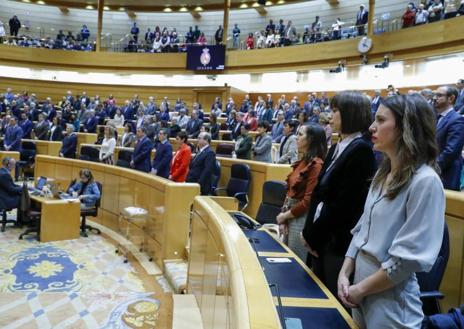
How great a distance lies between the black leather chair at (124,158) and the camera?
7555 millimetres

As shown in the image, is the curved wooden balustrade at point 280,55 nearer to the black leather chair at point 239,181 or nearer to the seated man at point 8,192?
A: the black leather chair at point 239,181

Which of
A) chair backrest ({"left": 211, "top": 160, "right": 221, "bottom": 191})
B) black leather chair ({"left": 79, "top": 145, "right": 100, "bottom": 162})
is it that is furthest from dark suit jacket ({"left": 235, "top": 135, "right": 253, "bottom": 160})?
black leather chair ({"left": 79, "top": 145, "right": 100, "bottom": 162})

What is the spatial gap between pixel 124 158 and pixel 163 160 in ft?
6.64

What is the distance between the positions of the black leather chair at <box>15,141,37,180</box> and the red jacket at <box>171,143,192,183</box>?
234 inches

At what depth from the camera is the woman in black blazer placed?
1803mm

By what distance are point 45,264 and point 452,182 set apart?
14.3ft

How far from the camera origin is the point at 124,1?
19797 millimetres

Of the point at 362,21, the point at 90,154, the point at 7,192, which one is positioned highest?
the point at 362,21

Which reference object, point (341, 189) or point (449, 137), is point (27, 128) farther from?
point (341, 189)

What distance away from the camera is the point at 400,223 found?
4.25 ft

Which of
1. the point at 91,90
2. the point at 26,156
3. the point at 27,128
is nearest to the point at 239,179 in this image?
the point at 26,156

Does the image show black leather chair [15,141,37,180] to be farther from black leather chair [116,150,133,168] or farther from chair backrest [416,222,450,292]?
chair backrest [416,222,450,292]

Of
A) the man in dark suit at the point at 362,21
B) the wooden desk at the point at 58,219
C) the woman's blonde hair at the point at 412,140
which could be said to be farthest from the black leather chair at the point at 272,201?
the man in dark suit at the point at 362,21

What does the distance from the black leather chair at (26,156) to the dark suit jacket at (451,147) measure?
9.27 metres
